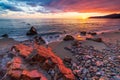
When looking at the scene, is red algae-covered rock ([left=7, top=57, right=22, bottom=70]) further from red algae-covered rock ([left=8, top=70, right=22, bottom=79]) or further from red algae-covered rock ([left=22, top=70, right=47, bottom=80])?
red algae-covered rock ([left=22, top=70, right=47, bottom=80])

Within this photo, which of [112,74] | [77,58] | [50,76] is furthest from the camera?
[77,58]

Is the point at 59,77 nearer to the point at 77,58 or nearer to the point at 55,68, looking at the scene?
the point at 55,68

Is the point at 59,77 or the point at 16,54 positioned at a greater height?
the point at 16,54

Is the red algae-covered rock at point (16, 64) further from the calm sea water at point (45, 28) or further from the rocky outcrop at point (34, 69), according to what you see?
the calm sea water at point (45, 28)

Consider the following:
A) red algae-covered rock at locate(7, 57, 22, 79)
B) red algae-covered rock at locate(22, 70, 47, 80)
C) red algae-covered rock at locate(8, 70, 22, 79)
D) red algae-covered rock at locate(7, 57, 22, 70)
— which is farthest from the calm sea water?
red algae-covered rock at locate(22, 70, 47, 80)

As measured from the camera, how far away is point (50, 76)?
7.47 meters

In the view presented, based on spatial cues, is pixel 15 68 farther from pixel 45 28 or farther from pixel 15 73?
pixel 45 28

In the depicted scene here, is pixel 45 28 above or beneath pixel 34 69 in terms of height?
beneath

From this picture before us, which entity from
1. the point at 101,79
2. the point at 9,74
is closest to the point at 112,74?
the point at 101,79

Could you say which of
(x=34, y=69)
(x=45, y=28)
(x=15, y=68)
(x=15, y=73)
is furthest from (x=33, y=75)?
(x=45, y=28)

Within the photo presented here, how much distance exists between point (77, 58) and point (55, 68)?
12.3 feet

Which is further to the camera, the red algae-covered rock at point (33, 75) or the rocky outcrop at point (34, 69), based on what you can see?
the rocky outcrop at point (34, 69)

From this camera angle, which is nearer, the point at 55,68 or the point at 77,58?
the point at 55,68

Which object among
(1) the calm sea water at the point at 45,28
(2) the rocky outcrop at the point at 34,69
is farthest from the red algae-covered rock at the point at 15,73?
(1) the calm sea water at the point at 45,28
